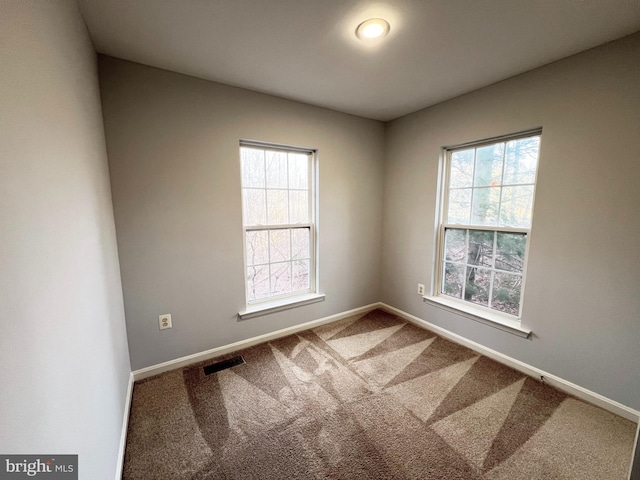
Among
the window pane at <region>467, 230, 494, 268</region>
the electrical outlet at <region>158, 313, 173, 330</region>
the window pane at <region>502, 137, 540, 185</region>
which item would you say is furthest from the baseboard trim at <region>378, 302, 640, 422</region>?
the electrical outlet at <region>158, 313, 173, 330</region>

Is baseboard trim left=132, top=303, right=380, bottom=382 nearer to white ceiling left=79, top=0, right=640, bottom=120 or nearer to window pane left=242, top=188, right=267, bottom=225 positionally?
window pane left=242, top=188, right=267, bottom=225

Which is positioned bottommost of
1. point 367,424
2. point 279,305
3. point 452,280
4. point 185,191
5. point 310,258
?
point 367,424

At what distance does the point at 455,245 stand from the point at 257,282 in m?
2.03

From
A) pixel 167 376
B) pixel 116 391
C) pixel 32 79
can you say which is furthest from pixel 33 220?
pixel 167 376

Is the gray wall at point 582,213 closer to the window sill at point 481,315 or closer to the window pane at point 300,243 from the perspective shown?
the window sill at point 481,315

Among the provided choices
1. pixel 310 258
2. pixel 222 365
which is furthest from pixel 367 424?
pixel 310 258

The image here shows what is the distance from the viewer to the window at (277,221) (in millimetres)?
2393

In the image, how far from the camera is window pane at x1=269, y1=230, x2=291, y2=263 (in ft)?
8.38

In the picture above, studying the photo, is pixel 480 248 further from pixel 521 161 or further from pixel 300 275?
pixel 300 275

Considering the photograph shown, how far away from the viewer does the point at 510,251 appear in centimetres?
217

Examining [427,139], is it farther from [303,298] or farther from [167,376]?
[167,376]

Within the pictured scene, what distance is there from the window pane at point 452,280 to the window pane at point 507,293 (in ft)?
1.06

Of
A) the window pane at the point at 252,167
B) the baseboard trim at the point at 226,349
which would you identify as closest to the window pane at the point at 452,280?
the baseboard trim at the point at 226,349

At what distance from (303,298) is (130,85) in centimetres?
226
